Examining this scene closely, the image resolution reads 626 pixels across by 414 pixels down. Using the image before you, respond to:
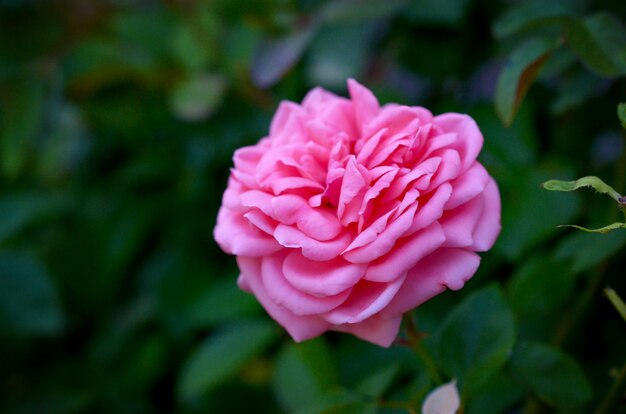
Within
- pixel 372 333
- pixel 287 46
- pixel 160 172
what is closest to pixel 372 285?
pixel 372 333

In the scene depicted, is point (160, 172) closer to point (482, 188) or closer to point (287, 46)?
point (287, 46)

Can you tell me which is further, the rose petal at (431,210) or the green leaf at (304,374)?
the green leaf at (304,374)

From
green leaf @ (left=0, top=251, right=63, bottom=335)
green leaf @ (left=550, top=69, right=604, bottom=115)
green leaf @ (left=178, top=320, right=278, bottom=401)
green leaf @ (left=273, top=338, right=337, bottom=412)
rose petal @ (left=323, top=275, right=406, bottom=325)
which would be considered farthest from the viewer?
green leaf @ (left=0, top=251, right=63, bottom=335)

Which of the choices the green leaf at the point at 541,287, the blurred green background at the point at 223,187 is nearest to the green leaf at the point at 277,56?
the blurred green background at the point at 223,187

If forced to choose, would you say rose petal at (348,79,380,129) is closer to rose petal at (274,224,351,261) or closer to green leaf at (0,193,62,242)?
rose petal at (274,224,351,261)

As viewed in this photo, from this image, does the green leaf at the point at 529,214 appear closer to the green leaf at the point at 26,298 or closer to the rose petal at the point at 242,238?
the rose petal at the point at 242,238

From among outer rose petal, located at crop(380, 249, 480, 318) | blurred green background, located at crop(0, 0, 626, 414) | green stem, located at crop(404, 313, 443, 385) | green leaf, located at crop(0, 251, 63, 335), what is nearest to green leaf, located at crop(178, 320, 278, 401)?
blurred green background, located at crop(0, 0, 626, 414)
